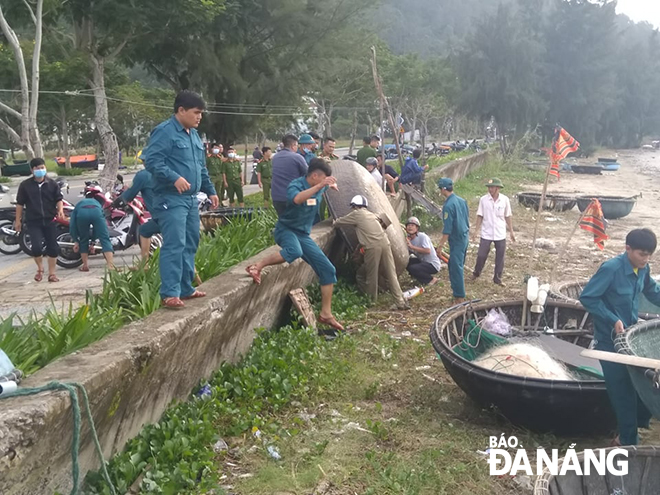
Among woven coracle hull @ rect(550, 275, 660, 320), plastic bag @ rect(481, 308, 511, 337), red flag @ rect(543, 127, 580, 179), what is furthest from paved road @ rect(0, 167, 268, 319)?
red flag @ rect(543, 127, 580, 179)

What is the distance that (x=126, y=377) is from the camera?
358 cm

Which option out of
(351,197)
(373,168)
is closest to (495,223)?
(351,197)

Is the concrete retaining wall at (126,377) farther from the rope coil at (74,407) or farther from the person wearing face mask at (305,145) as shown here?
the person wearing face mask at (305,145)

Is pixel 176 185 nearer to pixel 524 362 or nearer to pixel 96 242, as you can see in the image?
pixel 524 362

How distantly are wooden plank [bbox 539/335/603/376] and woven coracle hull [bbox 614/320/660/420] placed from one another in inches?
40.1

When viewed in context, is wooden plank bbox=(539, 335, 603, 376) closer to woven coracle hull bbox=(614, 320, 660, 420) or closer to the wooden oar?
woven coracle hull bbox=(614, 320, 660, 420)

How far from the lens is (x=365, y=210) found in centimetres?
787

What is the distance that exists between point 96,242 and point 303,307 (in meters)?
5.58

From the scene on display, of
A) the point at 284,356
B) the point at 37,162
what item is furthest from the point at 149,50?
the point at 284,356

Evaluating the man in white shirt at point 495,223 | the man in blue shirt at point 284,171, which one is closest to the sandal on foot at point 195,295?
the man in blue shirt at point 284,171

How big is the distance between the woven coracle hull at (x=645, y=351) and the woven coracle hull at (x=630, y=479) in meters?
0.26

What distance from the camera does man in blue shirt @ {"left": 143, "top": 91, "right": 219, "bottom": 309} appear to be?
4.70 metres

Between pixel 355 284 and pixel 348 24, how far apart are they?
18171 mm

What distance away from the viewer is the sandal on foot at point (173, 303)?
181 inches
